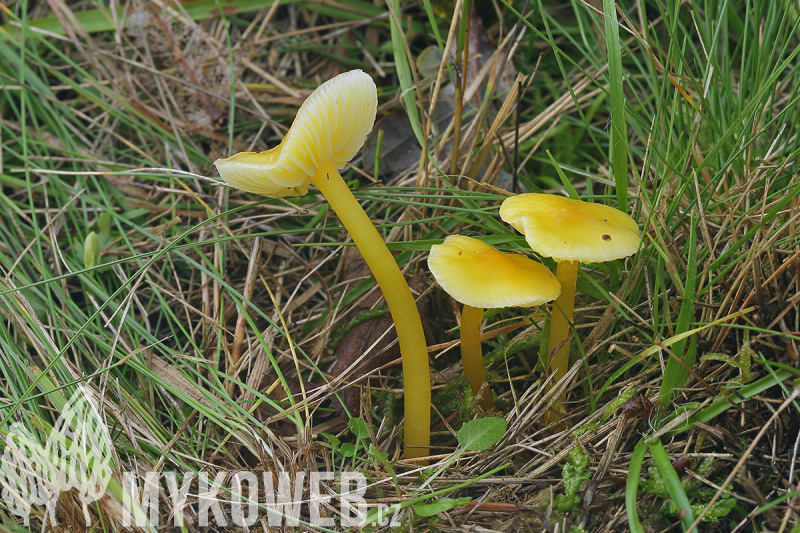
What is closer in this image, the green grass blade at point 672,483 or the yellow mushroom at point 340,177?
the green grass blade at point 672,483

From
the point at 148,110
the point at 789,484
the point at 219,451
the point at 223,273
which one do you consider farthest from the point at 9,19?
the point at 789,484

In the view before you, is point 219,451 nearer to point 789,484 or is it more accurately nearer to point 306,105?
point 306,105

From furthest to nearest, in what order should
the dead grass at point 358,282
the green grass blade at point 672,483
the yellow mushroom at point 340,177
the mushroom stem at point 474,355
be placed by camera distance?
the mushroom stem at point 474,355 < the dead grass at point 358,282 < the yellow mushroom at point 340,177 < the green grass blade at point 672,483

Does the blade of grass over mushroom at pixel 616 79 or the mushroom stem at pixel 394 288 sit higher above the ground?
the blade of grass over mushroom at pixel 616 79

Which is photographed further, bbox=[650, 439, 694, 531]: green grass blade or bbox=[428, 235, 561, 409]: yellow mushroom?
bbox=[428, 235, 561, 409]: yellow mushroom

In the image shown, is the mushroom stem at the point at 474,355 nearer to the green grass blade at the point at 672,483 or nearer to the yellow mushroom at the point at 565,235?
the yellow mushroom at the point at 565,235

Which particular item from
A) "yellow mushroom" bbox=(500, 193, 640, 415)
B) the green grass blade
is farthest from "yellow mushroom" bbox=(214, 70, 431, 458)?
the green grass blade

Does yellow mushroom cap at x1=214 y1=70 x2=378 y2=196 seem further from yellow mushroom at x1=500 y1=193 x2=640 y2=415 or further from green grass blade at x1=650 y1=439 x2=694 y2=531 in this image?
green grass blade at x1=650 y1=439 x2=694 y2=531

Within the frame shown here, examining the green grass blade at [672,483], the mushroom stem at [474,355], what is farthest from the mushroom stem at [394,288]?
the green grass blade at [672,483]
